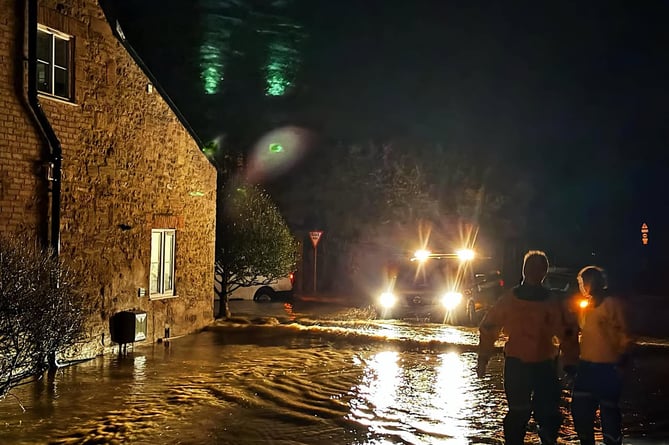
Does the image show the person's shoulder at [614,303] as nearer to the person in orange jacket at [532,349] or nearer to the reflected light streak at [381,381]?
the person in orange jacket at [532,349]

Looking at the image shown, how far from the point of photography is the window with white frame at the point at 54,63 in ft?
37.5

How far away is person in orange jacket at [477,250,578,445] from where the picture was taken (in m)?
5.92

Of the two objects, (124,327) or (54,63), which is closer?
(54,63)

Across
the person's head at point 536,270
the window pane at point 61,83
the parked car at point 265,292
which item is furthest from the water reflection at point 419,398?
the parked car at point 265,292

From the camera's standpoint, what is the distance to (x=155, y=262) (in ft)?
46.6

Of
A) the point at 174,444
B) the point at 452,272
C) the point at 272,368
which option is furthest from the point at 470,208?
the point at 174,444

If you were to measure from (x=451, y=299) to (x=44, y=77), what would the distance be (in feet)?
35.3

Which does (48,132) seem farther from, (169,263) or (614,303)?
(614,303)

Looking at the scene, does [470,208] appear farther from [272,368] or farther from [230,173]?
[272,368]

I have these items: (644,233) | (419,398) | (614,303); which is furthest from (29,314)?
(644,233)

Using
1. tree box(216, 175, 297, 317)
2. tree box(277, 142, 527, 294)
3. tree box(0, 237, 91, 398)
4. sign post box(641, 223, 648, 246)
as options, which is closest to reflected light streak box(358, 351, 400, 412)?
tree box(0, 237, 91, 398)

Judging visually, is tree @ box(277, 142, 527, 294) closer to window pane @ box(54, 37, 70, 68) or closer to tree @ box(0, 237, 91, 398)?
window pane @ box(54, 37, 70, 68)

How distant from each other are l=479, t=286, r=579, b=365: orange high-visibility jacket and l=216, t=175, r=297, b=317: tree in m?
12.9

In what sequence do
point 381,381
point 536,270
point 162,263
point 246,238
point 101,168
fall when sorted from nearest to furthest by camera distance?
point 536,270 → point 381,381 → point 101,168 → point 162,263 → point 246,238
